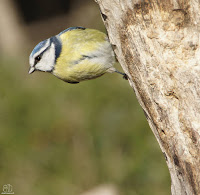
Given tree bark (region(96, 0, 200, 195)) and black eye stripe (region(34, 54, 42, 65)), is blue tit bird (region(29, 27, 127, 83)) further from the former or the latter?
tree bark (region(96, 0, 200, 195))

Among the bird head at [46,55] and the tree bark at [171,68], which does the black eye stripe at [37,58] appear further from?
the tree bark at [171,68]

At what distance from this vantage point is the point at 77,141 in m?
3.69

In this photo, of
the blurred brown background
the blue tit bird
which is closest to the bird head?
the blue tit bird

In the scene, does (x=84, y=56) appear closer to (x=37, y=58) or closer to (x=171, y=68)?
(x=37, y=58)

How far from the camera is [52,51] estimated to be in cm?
254

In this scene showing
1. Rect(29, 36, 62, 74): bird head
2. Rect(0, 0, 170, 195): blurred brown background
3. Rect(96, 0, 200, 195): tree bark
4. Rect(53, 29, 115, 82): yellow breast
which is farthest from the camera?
Rect(0, 0, 170, 195): blurred brown background

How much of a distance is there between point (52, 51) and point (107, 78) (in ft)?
5.26

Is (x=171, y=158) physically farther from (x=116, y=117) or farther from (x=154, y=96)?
(x=116, y=117)

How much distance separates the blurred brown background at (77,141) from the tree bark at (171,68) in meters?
1.49

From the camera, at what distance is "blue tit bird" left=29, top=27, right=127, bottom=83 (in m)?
2.39

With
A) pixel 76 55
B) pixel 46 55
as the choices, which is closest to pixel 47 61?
pixel 46 55

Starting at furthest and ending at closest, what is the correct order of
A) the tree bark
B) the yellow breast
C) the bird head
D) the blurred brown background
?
1. the blurred brown background
2. the bird head
3. the yellow breast
4. the tree bark

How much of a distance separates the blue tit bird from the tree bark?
1.78ft

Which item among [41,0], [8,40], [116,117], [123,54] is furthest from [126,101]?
[41,0]
